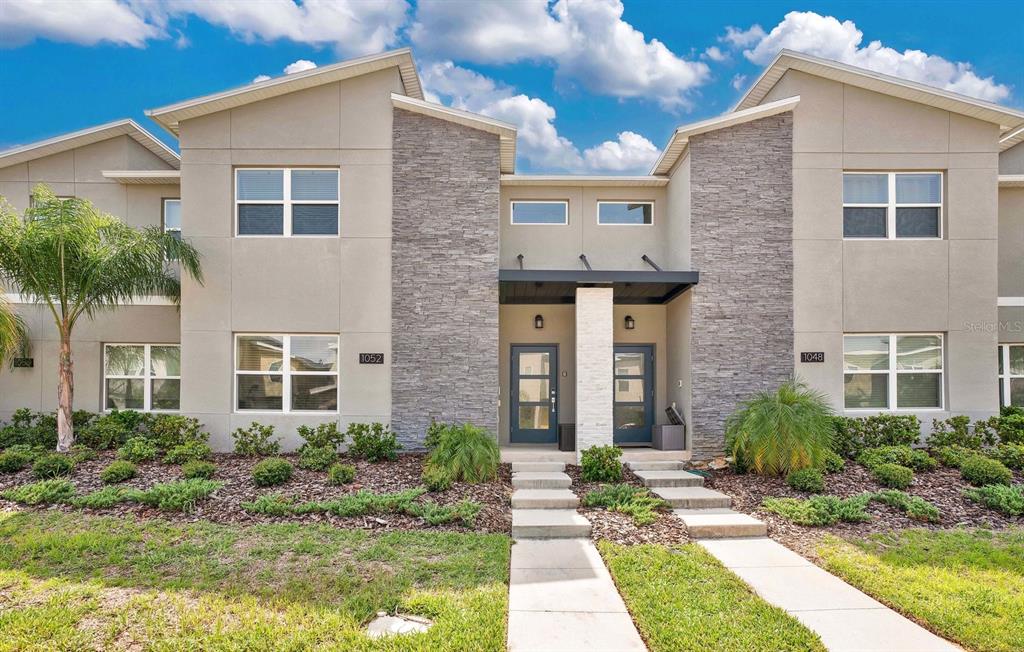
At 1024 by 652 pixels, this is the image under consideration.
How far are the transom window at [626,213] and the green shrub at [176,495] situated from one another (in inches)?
364

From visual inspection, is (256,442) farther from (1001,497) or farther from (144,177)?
(1001,497)

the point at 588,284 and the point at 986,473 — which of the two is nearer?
the point at 986,473

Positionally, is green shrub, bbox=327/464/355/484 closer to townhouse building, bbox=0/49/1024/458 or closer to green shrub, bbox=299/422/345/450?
green shrub, bbox=299/422/345/450

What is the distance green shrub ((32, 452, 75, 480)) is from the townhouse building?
2133 millimetres

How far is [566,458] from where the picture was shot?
34.0 ft

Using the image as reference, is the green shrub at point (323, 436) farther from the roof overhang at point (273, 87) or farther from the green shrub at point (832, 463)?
the green shrub at point (832, 463)

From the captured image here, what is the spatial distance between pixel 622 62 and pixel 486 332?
13950mm

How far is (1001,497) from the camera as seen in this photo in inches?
295

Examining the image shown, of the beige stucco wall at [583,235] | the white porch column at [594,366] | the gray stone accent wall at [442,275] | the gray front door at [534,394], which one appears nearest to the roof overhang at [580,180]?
the beige stucco wall at [583,235]

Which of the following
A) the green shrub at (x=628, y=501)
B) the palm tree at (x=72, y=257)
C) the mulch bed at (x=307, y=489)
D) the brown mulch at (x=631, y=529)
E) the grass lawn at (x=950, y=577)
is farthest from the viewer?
the palm tree at (x=72, y=257)

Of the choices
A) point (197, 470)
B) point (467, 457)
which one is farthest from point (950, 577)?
point (197, 470)

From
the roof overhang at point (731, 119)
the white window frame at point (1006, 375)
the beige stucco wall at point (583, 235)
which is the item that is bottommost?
the white window frame at point (1006, 375)

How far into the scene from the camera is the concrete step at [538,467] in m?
9.58

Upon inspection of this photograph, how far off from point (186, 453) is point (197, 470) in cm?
110
